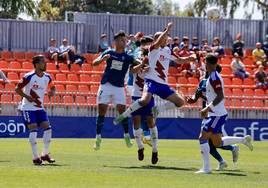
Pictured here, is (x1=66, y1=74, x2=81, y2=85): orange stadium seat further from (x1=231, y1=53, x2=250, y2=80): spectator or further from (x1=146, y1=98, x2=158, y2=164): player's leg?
(x1=146, y1=98, x2=158, y2=164): player's leg

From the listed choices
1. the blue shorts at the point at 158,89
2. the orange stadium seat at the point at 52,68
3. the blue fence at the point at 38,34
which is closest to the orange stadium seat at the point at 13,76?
the orange stadium seat at the point at 52,68

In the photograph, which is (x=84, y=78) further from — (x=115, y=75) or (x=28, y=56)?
(x=115, y=75)

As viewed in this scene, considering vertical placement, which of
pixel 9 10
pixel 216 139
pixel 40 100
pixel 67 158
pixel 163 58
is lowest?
pixel 67 158

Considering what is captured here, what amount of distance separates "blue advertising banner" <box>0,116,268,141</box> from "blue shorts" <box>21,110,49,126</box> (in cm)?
1000

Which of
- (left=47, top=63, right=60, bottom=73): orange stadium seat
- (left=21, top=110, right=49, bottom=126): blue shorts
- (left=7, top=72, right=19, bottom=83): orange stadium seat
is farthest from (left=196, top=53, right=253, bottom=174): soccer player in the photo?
(left=47, top=63, right=60, bottom=73): orange stadium seat

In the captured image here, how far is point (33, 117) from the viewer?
1006 cm

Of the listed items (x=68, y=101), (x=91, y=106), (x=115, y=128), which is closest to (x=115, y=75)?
(x=68, y=101)

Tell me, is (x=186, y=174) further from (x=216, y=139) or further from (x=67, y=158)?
(x=67, y=158)

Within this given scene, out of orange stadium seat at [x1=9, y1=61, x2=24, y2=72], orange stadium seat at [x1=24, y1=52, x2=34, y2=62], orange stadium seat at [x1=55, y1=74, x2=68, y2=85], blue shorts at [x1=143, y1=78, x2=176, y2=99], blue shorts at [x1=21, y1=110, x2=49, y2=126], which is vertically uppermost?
orange stadium seat at [x1=24, y1=52, x2=34, y2=62]

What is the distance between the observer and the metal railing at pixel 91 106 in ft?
66.0

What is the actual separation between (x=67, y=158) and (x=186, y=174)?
3.41 meters

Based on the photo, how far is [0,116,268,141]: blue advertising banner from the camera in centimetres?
1994

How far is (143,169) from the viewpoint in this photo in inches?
374

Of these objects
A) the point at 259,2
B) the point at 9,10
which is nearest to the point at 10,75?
the point at 9,10
